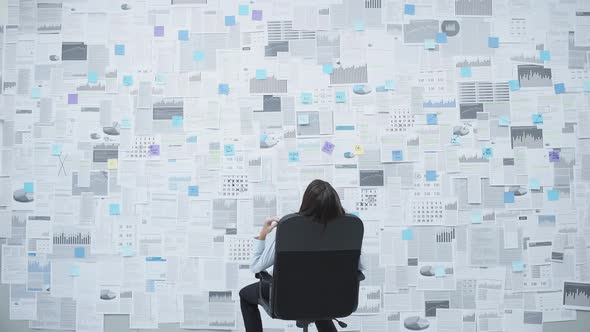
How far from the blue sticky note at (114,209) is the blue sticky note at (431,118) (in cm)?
198

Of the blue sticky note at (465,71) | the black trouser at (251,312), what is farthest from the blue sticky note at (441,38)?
the black trouser at (251,312)

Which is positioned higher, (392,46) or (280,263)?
(392,46)

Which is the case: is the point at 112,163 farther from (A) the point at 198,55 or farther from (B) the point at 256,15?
(B) the point at 256,15

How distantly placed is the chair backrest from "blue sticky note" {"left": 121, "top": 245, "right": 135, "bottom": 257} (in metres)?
1.20

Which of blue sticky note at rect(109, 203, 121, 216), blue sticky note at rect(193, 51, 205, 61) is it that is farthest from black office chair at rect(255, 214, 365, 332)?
blue sticky note at rect(193, 51, 205, 61)

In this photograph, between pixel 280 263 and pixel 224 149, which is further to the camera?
pixel 224 149

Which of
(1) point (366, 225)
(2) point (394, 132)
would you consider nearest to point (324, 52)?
(2) point (394, 132)

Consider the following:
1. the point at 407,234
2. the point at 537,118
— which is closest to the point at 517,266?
the point at 407,234

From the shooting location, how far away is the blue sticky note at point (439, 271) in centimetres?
274

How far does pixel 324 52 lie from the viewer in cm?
278

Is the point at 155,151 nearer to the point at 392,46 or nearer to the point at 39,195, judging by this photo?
the point at 39,195

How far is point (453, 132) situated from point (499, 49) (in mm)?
610

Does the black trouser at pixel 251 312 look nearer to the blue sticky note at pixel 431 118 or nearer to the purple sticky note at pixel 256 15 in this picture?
the blue sticky note at pixel 431 118

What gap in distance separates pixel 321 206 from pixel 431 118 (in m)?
1.25
